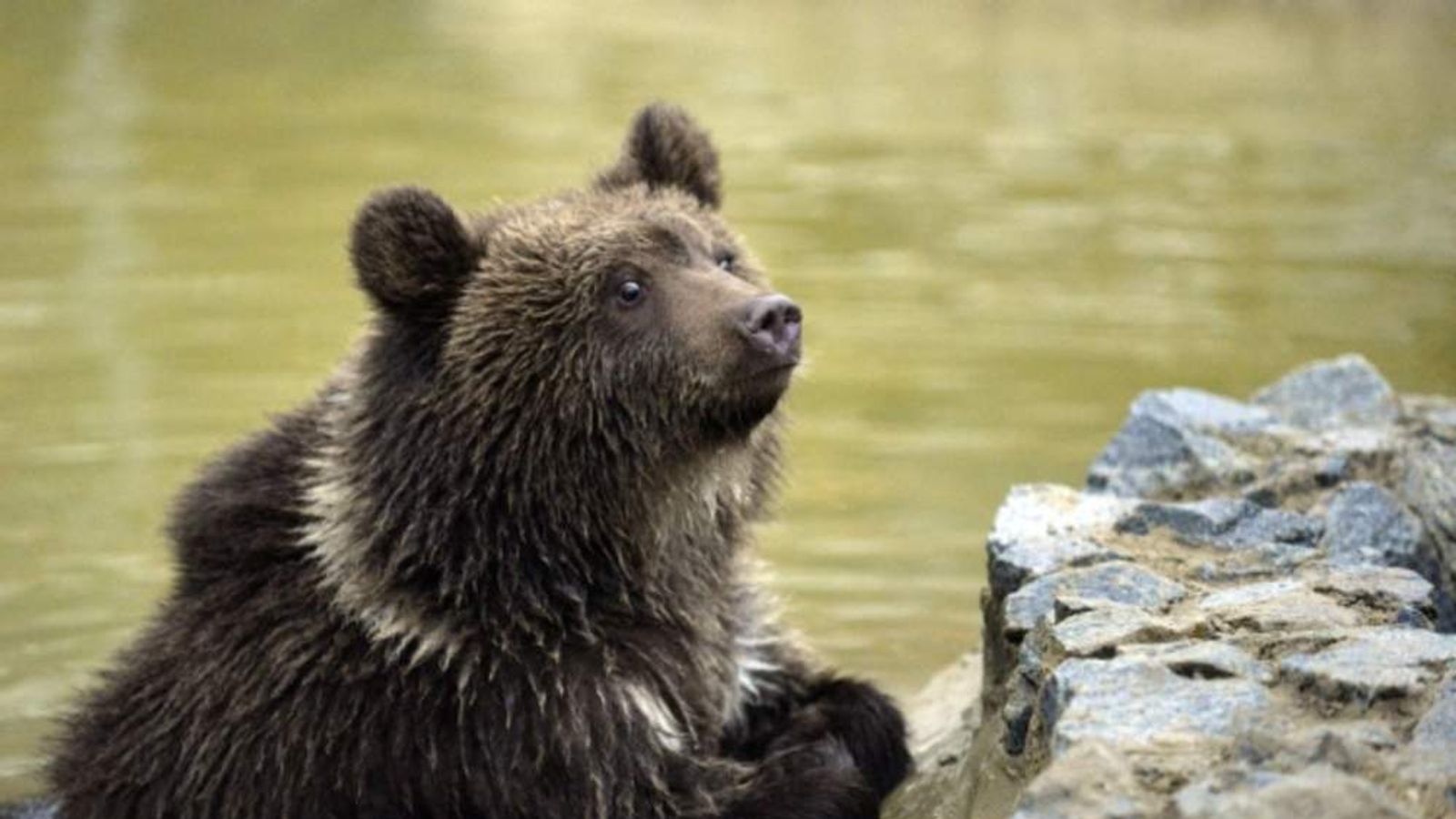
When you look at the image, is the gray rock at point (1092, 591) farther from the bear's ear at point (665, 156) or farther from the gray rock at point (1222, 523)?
the bear's ear at point (665, 156)

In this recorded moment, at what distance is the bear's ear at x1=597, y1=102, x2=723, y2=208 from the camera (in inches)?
241

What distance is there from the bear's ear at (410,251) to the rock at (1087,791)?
2025 mm

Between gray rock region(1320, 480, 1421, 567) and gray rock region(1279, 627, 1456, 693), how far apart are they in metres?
1.51

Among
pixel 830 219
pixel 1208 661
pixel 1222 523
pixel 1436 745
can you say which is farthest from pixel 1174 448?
pixel 830 219

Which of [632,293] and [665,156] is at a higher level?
[665,156]

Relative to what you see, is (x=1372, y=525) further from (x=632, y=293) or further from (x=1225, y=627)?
(x=632, y=293)

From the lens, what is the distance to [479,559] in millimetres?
5477

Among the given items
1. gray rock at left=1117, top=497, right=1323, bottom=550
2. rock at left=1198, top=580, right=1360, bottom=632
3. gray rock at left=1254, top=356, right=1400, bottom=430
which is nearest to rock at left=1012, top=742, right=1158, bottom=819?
rock at left=1198, top=580, right=1360, bottom=632

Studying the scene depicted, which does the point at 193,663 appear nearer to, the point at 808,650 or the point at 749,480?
the point at 749,480

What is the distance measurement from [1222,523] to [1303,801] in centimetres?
247

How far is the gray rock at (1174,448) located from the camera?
726 centimetres

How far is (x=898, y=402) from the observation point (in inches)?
440

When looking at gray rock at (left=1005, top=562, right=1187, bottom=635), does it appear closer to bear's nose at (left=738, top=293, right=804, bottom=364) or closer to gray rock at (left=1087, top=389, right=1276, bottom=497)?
bear's nose at (left=738, top=293, right=804, bottom=364)

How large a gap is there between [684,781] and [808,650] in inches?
41.3
